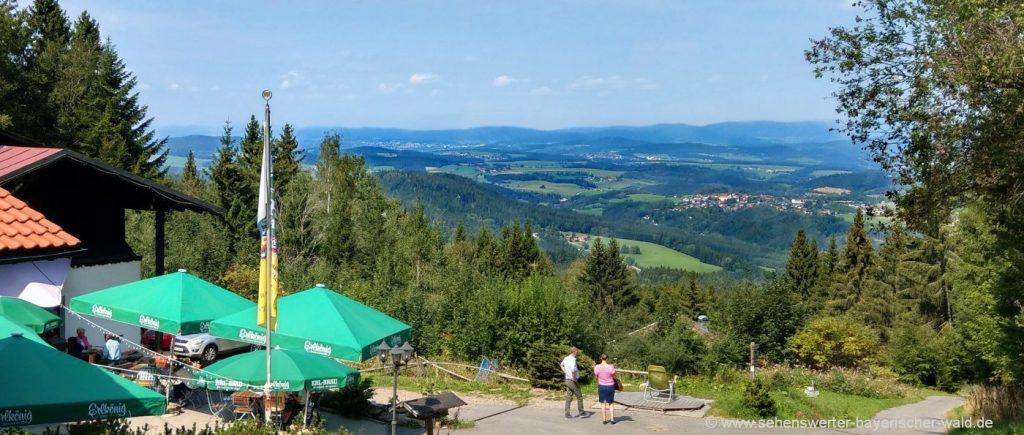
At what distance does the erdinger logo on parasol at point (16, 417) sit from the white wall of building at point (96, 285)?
10367 millimetres

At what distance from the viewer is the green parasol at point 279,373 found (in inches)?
424

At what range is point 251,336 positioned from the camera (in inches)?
486

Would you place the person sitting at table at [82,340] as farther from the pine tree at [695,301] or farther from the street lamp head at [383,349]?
the pine tree at [695,301]

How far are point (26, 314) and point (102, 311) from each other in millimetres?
3713

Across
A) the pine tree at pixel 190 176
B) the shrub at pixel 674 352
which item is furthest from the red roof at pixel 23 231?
the pine tree at pixel 190 176

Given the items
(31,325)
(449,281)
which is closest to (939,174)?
(31,325)

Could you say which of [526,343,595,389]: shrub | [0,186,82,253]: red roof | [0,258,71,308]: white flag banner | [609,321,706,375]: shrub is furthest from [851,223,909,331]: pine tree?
[0,258,71,308]: white flag banner

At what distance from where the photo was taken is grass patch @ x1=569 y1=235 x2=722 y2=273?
527ft

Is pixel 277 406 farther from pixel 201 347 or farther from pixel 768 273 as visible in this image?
pixel 768 273

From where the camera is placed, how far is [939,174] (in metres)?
11.3

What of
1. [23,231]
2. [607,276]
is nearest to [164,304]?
[23,231]

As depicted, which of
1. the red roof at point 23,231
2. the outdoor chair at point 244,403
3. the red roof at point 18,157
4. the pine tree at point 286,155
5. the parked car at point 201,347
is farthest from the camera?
the pine tree at point 286,155

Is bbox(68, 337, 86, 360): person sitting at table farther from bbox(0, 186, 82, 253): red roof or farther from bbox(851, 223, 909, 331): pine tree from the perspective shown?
bbox(851, 223, 909, 331): pine tree

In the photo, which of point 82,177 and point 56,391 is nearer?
point 56,391
